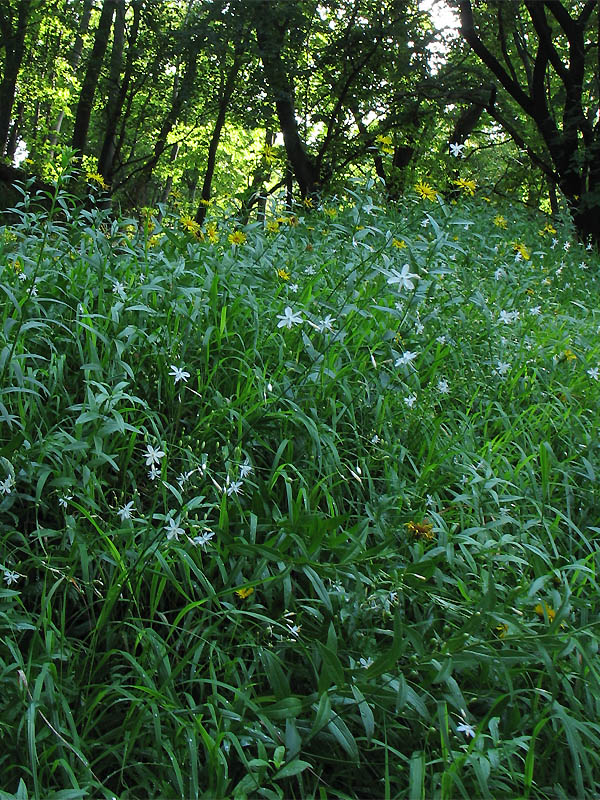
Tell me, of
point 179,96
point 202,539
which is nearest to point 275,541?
point 202,539

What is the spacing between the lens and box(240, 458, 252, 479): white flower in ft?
6.21

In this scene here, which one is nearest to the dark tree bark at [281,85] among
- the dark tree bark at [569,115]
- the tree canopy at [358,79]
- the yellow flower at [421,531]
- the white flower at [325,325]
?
the tree canopy at [358,79]

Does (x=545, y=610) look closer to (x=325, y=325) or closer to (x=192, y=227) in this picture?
(x=325, y=325)

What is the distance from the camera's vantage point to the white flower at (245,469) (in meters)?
1.89

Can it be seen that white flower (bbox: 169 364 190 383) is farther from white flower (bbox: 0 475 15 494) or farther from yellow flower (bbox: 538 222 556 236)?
yellow flower (bbox: 538 222 556 236)

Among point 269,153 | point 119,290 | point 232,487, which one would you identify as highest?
point 269,153

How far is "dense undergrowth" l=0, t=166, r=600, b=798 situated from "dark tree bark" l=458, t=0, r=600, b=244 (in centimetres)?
473

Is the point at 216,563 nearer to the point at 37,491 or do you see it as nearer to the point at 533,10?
the point at 37,491

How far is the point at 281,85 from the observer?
25.6 feet

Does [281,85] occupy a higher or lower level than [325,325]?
higher

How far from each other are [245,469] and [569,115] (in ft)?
23.4

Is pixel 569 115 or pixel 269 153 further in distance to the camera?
pixel 569 115

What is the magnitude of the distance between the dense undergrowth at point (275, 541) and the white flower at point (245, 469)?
3 centimetres

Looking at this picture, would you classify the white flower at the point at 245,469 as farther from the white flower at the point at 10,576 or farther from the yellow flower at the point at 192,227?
the yellow flower at the point at 192,227
